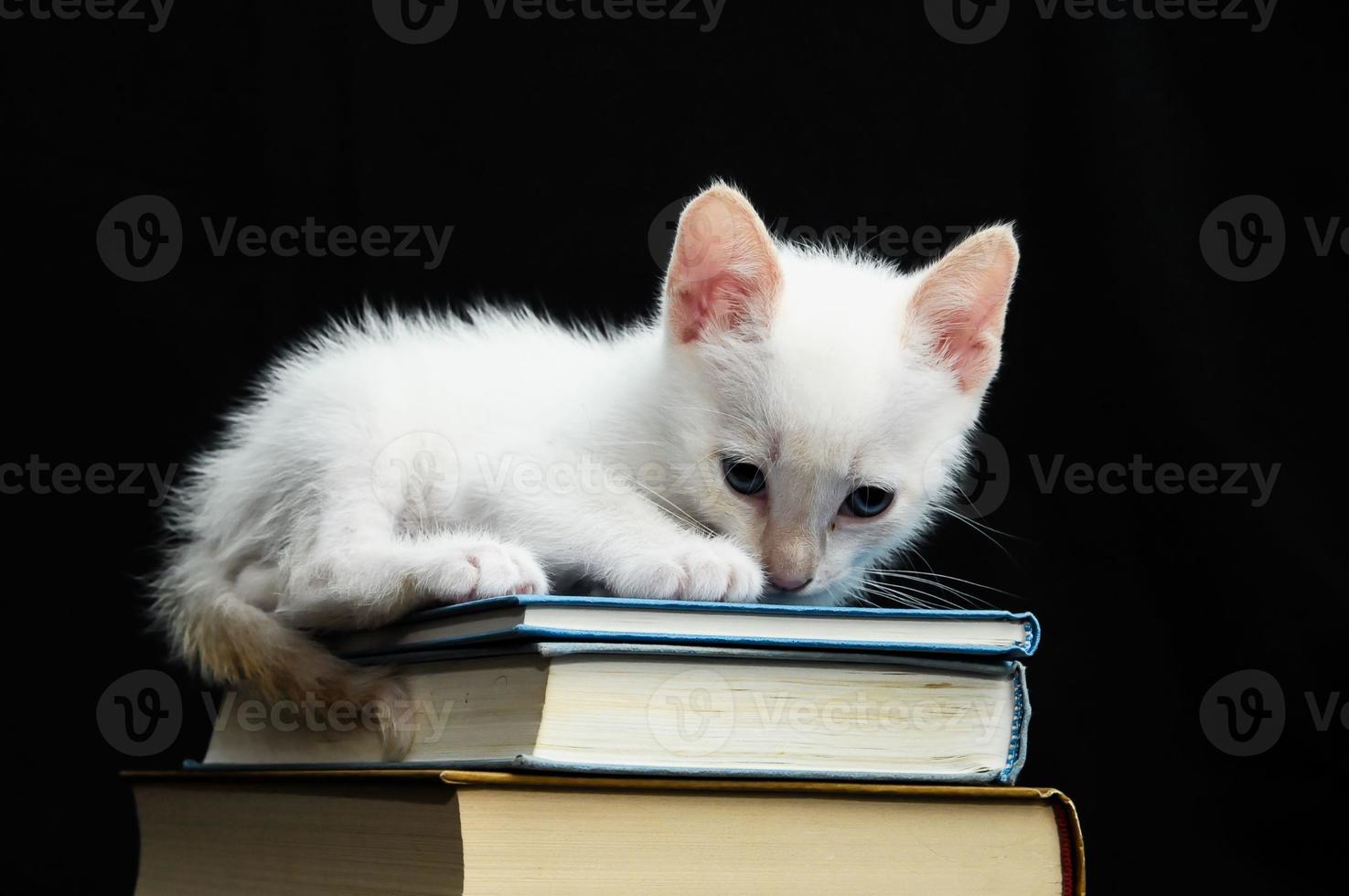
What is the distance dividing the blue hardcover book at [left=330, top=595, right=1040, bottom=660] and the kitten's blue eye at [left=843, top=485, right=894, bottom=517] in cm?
19

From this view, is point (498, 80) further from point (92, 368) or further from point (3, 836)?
point (3, 836)

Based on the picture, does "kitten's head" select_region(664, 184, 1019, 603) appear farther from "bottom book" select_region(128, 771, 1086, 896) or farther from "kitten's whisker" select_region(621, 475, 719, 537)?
"bottom book" select_region(128, 771, 1086, 896)

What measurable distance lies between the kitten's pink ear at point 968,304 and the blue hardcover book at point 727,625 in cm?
36

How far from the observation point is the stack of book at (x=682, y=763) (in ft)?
4.03

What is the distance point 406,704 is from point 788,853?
40 cm

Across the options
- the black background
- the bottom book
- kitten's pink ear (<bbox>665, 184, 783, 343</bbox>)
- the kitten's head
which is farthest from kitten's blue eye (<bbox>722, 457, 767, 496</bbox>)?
the black background

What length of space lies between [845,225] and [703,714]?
4.24ft

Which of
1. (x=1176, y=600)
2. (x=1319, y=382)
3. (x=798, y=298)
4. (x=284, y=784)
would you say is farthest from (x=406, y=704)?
(x=1319, y=382)

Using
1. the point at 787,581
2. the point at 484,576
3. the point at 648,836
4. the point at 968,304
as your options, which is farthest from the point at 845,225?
the point at 648,836

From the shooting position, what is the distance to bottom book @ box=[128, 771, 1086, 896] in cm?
121

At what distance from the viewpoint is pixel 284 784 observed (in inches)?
57.5

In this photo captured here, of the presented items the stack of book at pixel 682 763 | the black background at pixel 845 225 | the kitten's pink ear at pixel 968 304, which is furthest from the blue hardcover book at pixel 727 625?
the black background at pixel 845 225

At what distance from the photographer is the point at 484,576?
1.36 metres

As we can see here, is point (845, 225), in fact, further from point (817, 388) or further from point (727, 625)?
point (727, 625)
